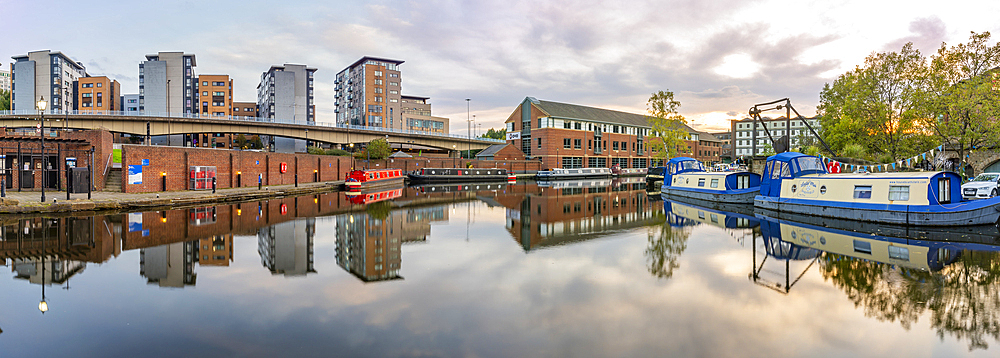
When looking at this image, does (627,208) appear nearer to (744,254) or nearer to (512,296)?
(744,254)

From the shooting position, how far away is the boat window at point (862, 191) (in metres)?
14.9

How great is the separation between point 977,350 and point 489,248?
8.14 m

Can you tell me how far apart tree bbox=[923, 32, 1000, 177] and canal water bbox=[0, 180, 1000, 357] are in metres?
13.3

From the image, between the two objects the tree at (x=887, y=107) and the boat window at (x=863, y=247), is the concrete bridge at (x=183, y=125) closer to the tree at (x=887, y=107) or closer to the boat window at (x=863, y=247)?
the tree at (x=887, y=107)

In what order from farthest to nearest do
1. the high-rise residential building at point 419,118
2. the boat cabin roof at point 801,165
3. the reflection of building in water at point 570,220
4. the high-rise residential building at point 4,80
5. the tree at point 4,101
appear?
the high-rise residential building at point 4,80
the high-rise residential building at point 419,118
the tree at point 4,101
the boat cabin roof at point 801,165
the reflection of building in water at point 570,220

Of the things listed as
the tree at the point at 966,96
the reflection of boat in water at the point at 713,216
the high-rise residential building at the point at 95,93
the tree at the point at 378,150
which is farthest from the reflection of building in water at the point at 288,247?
the high-rise residential building at the point at 95,93

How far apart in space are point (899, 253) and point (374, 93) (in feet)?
311

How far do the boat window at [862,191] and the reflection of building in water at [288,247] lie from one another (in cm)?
1713

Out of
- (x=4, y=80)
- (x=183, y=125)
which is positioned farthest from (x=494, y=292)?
(x=4, y=80)

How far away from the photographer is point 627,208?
68.6ft

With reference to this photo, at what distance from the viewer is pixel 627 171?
235 feet

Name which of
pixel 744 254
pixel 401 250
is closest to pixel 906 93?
pixel 744 254

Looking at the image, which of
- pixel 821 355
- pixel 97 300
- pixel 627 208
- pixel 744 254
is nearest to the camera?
pixel 821 355

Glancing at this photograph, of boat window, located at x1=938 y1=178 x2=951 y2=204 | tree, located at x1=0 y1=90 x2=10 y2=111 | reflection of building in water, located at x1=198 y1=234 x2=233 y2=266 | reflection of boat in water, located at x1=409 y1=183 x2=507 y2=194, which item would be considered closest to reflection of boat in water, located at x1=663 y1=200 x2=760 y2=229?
boat window, located at x1=938 y1=178 x2=951 y2=204
